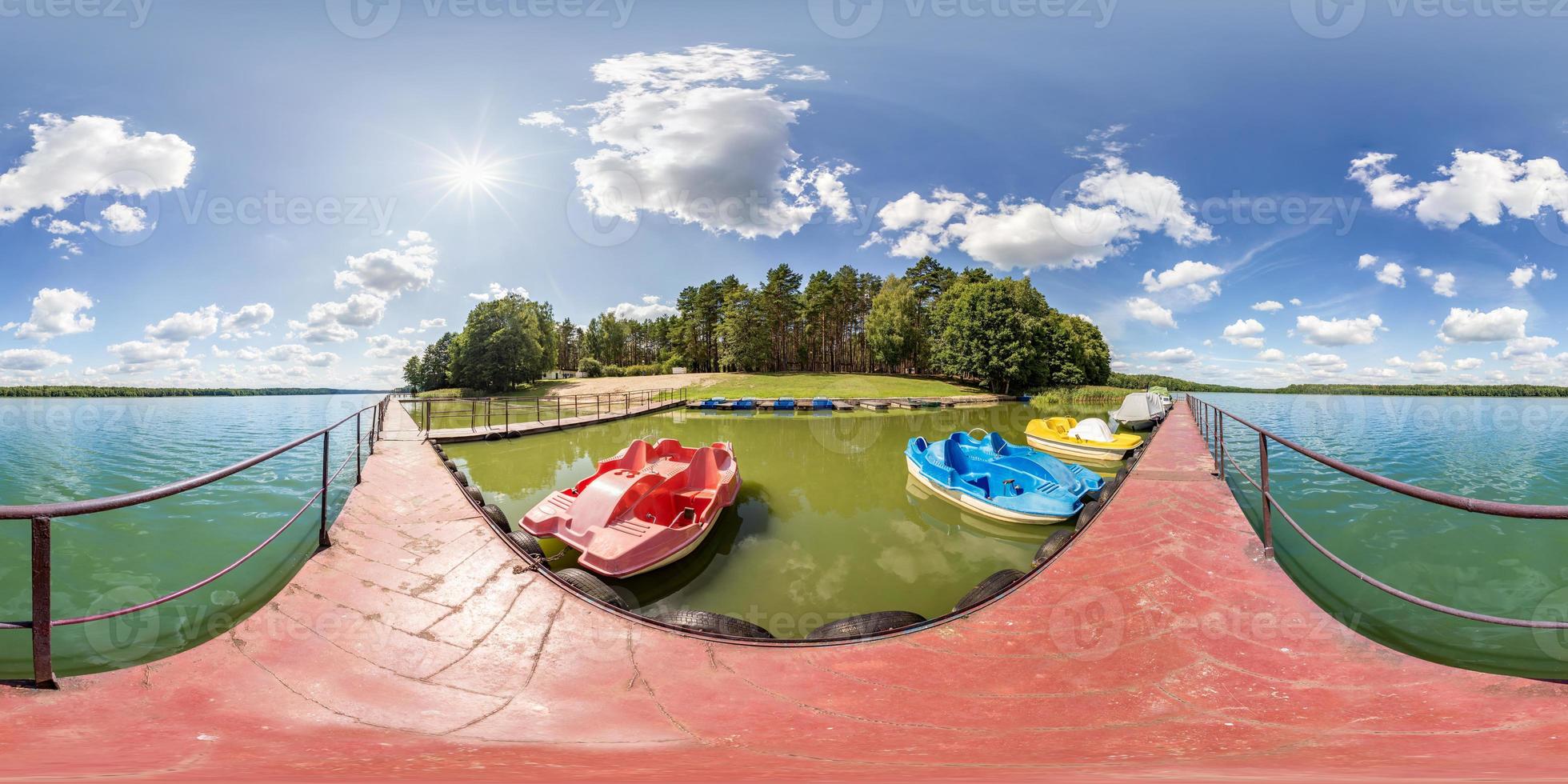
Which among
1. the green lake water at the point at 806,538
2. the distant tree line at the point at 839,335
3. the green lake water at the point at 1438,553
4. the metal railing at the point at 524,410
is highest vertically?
the distant tree line at the point at 839,335

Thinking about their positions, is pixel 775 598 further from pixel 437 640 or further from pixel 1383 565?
pixel 1383 565

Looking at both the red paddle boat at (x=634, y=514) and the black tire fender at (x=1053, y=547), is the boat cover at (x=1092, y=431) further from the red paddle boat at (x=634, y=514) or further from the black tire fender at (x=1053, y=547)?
the red paddle boat at (x=634, y=514)

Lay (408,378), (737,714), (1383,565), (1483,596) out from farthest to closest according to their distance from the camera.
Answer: (408,378), (1383,565), (1483,596), (737,714)

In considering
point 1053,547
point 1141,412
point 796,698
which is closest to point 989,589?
point 1053,547

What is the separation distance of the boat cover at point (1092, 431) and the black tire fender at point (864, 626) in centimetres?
1420

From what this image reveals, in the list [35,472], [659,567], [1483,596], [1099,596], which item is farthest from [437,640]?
[35,472]

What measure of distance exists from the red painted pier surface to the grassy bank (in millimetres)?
37098

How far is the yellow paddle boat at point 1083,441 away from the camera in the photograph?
14.5 meters

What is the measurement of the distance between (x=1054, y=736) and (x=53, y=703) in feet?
13.4

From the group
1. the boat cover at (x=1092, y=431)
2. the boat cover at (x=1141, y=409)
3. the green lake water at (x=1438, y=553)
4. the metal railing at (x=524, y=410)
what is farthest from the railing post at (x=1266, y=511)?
the boat cover at (x=1141, y=409)

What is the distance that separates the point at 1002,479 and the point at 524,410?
27.2 metres

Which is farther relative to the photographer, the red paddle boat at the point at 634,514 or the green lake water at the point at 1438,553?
the red paddle boat at the point at 634,514

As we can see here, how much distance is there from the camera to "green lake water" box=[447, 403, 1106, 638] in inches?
232

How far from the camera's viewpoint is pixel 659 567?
20.8 ft
